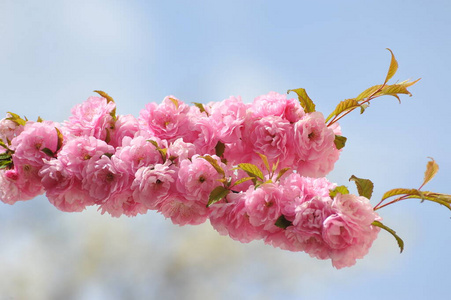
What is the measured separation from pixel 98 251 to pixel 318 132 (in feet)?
11.8

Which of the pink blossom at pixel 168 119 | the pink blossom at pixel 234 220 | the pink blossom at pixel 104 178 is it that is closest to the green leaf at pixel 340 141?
the pink blossom at pixel 234 220

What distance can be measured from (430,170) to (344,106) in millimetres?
304

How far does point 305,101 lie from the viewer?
4.80 ft

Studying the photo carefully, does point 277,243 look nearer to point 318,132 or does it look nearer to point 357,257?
point 357,257

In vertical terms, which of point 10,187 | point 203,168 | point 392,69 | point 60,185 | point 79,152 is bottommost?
point 10,187

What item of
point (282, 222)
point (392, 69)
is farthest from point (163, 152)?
point (392, 69)

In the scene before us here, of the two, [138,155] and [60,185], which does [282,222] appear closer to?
[138,155]

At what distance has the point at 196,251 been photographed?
4609mm

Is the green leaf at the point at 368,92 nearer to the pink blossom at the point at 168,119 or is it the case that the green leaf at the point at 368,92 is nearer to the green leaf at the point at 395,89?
the green leaf at the point at 395,89

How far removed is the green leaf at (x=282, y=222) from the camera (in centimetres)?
129

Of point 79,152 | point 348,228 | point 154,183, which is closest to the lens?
point 348,228

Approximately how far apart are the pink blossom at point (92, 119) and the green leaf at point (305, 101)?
23.6 inches

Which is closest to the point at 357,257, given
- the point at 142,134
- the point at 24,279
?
the point at 142,134

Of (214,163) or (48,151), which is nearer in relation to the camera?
(214,163)
